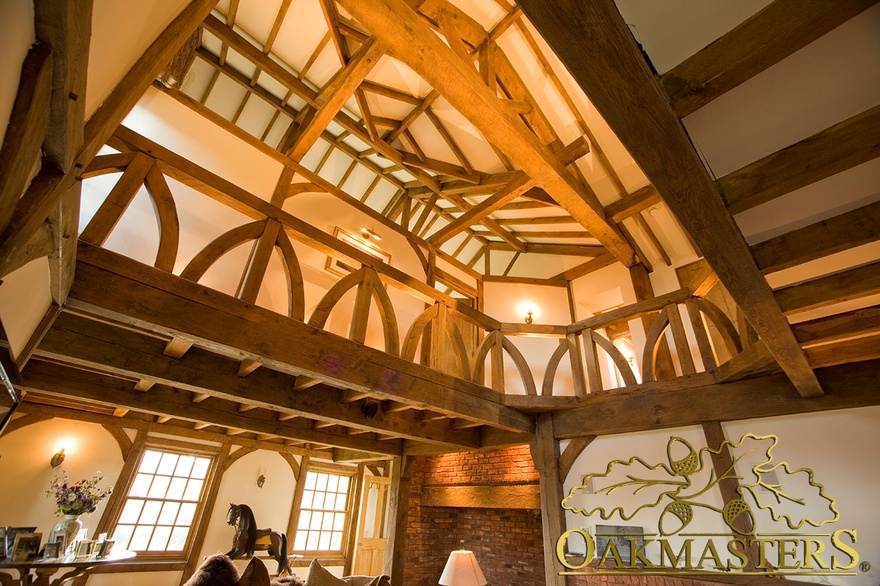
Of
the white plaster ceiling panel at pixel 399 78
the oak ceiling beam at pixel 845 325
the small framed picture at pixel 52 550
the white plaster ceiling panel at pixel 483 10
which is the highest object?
the white plaster ceiling panel at pixel 399 78

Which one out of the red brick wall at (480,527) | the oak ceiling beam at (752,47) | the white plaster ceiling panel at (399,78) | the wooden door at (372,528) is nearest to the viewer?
the oak ceiling beam at (752,47)

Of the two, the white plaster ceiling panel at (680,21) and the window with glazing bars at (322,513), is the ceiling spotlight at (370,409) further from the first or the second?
the window with glazing bars at (322,513)

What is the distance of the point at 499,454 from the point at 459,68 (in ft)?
17.4

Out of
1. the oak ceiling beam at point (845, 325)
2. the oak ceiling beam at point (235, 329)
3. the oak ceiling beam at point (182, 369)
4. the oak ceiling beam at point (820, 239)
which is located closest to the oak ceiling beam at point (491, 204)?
the oak ceiling beam at point (235, 329)

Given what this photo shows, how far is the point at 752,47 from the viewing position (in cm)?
101

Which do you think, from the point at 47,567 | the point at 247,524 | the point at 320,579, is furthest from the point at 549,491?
the point at 47,567

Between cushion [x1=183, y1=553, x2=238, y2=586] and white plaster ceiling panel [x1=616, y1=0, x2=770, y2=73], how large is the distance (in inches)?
145

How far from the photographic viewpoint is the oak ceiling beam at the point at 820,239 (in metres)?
1.47

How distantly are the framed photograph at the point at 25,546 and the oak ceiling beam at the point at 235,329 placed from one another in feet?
12.1

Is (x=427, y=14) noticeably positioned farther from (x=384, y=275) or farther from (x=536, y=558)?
(x=536, y=558)

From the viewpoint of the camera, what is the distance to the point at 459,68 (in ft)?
10.3

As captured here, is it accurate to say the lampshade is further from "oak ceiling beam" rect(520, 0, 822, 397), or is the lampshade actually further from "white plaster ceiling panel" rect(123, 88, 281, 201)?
"white plaster ceiling panel" rect(123, 88, 281, 201)

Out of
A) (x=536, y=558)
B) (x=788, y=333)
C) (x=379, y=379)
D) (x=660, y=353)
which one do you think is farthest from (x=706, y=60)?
(x=536, y=558)

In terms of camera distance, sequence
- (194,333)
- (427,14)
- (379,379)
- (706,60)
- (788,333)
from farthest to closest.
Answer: (427,14) < (379,379) < (194,333) < (788,333) < (706,60)
